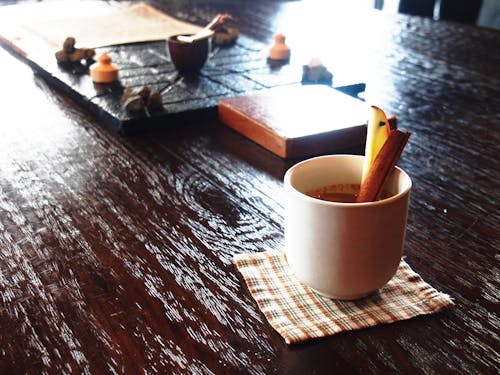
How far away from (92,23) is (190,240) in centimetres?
134

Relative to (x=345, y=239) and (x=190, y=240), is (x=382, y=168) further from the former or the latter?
(x=190, y=240)

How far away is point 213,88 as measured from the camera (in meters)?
1.25

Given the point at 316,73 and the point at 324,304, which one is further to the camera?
the point at 316,73

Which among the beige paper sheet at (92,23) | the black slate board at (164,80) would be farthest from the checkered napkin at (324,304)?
the beige paper sheet at (92,23)

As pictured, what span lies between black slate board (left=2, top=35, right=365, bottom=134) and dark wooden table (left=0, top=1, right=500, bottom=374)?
0.10 feet

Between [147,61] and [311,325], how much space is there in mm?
1018

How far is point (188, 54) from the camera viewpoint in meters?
1.30

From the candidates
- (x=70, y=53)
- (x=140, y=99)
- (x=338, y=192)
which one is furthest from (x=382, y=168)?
(x=70, y=53)

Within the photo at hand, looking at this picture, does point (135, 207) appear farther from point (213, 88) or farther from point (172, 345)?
point (213, 88)

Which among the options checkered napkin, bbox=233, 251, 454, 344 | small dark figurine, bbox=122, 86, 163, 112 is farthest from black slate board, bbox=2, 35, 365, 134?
checkered napkin, bbox=233, 251, 454, 344

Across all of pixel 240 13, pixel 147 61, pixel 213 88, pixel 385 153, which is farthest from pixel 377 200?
pixel 240 13

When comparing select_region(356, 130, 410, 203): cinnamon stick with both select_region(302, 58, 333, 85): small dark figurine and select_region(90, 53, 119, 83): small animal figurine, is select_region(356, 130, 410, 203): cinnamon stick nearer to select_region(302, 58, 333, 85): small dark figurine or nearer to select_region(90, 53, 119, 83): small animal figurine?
select_region(302, 58, 333, 85): small dark figurine

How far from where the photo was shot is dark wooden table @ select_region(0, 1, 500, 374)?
1.76 ft

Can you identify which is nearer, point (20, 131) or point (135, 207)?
point (135, 207)
